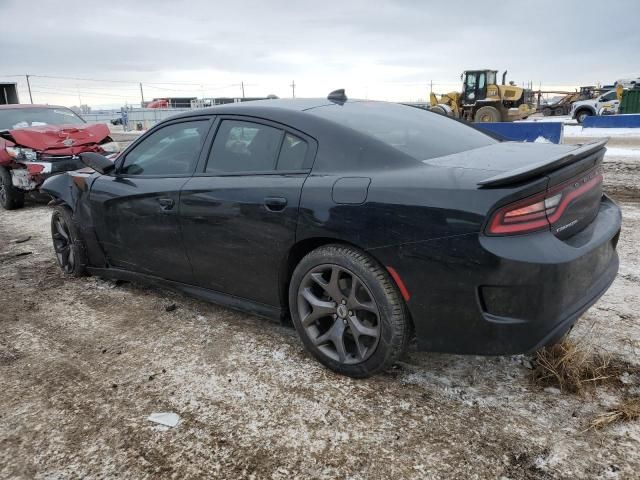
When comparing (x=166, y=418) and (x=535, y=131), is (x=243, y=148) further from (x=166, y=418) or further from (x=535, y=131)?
(x=535, y=131)

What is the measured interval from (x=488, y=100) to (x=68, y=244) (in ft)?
75.2

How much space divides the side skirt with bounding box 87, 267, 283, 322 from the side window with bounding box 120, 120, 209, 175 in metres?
0.76

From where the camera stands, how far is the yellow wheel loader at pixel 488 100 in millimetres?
23969

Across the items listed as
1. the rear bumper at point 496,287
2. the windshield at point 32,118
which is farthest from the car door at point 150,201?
the windshield at point 32,118

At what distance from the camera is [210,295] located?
333 cm

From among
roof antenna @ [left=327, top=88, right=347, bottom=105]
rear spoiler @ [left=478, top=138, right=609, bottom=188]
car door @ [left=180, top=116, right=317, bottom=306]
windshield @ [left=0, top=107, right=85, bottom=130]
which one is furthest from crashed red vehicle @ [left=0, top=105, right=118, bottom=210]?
rear spoiler @ [left=478, top=138, right=609, bottom=188]

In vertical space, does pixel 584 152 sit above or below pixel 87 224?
above

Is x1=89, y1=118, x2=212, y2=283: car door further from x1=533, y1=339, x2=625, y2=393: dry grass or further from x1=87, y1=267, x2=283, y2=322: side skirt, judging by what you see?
x1=533, y1=339, x2=625, y2=393: dry grass

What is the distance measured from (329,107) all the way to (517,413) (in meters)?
1.98

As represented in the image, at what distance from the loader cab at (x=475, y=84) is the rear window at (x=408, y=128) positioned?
74.8ft

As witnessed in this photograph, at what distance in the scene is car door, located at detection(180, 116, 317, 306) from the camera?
2809mm

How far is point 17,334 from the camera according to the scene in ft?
11.4

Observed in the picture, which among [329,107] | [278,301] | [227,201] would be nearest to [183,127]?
[227,201]

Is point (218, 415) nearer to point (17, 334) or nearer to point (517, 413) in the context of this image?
point (517, 413)
